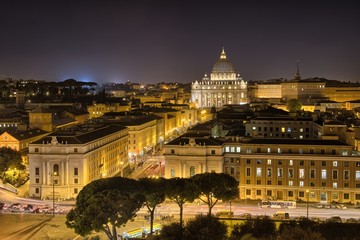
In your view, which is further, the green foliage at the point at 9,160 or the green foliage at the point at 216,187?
the green foliage at the point at 9,160

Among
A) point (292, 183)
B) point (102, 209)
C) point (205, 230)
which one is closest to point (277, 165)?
point (292, 183)

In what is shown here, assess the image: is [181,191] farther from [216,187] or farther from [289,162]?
[289,162]

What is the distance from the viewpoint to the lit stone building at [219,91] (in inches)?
7554

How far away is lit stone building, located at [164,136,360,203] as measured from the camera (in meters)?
53.7

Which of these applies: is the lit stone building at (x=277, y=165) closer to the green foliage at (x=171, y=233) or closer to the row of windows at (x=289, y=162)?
the row of windows at (x=289, y=162)

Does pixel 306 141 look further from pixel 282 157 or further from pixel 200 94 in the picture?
pixel 200 94

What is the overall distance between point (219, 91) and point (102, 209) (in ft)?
519

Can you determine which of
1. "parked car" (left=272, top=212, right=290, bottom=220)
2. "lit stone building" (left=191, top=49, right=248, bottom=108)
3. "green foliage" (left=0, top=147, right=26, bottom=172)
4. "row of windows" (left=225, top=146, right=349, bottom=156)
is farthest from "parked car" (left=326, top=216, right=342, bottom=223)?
"lit stone building" (left=191, top=49, right=248, bottom=108)

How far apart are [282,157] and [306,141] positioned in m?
3.76

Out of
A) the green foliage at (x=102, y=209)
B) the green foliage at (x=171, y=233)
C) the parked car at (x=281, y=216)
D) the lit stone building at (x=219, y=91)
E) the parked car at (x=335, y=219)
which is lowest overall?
the parked car at (x=281, y=216)

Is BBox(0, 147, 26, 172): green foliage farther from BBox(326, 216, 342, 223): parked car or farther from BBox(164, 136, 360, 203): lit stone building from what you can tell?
BBox(326, 216, 342, 223): parked car

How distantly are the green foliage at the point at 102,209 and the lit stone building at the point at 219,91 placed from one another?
150m

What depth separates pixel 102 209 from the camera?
3728cm

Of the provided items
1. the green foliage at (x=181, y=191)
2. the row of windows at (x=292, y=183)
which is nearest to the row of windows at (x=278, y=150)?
the row of windows at (x=292, y=183)
